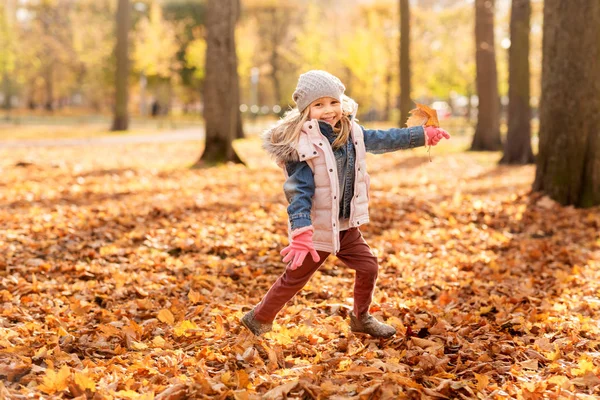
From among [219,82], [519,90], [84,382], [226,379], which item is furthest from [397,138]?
[519,90]

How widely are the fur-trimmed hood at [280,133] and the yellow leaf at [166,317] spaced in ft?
4.67

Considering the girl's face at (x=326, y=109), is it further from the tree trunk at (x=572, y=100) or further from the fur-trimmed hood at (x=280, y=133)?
the tree trunk at (x=572, y=100)

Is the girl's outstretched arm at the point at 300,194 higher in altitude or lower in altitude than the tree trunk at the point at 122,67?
lower

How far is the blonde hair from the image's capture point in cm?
399

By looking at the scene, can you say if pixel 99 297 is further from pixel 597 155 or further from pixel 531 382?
pixel 597 155

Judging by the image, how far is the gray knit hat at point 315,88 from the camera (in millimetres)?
3936

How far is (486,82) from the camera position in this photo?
19.8 m

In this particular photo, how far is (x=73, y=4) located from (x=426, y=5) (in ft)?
92.2

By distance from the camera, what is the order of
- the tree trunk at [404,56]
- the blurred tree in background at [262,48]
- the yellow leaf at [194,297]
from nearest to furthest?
1. the yellow leaf at [194,297]
2. the tree trunk at [404,56]
3. the blurred tree in background at [262,48]

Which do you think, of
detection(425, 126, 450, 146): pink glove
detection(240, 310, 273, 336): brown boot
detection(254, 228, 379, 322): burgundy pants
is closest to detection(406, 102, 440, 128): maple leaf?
detection(425, 126, 450, 146): pink glove

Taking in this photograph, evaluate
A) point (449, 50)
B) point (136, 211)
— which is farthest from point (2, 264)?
point (449, 50)

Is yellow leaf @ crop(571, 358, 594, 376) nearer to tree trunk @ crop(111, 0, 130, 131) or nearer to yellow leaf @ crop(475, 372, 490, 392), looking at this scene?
yellow leaf @ crop(475, 372, 490, 392)

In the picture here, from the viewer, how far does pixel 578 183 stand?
893 cm

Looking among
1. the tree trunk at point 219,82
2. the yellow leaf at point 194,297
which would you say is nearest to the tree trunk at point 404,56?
the tree trunk at point 219,82
